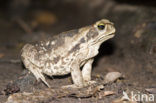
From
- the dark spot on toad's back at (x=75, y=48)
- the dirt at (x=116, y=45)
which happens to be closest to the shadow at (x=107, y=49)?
the dirt at (x=116, y=45)

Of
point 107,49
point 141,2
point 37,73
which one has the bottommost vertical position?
point 37,73

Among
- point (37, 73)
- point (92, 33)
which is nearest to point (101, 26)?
point (92, 33)

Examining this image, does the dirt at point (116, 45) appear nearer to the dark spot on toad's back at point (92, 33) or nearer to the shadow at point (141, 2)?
the shadow at point (141, 2)

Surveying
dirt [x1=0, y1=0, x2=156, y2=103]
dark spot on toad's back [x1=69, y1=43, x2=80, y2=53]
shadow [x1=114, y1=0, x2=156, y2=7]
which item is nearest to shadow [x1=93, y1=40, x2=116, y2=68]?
dirt [x1=0, y1=0, x2=156, y2=103]

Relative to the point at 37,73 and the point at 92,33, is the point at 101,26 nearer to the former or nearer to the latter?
the point at 92,33

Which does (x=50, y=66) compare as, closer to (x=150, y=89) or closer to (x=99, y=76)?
(x=99, y=76)

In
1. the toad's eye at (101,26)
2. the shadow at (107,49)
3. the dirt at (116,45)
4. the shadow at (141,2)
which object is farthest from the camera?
the shadow at (141,2)

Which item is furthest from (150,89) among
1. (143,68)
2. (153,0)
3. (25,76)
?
(153,0)

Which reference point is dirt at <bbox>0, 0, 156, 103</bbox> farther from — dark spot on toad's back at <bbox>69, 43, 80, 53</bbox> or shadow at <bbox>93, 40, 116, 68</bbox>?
dark spot on toad's back at <bbox>69, 43, 80, 53</bbox>
